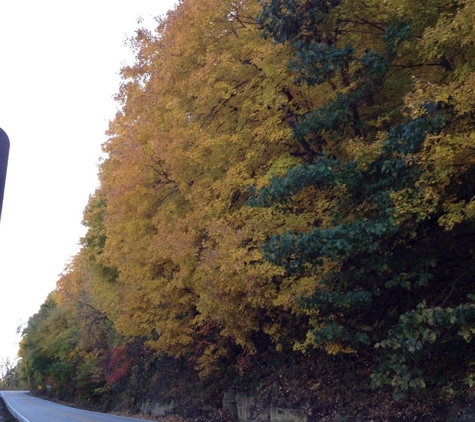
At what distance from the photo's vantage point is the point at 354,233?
1055 centimetres

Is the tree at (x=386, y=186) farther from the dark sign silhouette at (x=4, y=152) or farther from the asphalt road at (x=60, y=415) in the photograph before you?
the asphalt road at (x=60, y=415)

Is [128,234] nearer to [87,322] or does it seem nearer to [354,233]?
[354,233]

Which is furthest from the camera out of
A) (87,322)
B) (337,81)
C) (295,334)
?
(87,322)

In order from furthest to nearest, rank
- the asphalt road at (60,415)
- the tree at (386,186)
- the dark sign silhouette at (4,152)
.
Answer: the asphalt road at (60,415), the tree at (386,186), the dark sign silhouette at (4,152)

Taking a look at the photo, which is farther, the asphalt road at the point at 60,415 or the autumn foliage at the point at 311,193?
the asphalt road at the point at 60,415

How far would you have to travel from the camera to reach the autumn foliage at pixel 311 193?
10273 mm

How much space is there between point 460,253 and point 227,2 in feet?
28.0

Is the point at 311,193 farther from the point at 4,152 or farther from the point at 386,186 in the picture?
the point at 4,152

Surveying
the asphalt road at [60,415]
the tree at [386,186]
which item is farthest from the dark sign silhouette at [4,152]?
the asphalt road at [60,415]

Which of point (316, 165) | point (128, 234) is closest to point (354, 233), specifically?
point (316, 165)

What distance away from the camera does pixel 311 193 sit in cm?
1359

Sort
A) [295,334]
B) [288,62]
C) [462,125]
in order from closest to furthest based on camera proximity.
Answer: [462,125] → [288,62] → [295,334]

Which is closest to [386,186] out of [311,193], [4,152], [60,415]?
[311,193]

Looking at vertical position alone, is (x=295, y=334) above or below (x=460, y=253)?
below
